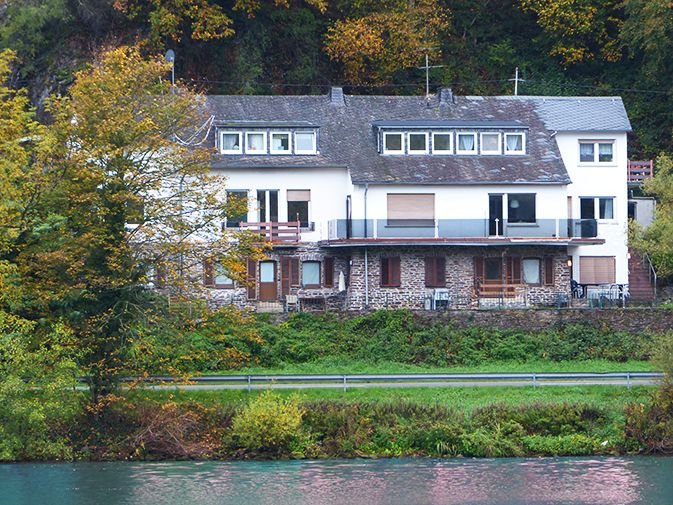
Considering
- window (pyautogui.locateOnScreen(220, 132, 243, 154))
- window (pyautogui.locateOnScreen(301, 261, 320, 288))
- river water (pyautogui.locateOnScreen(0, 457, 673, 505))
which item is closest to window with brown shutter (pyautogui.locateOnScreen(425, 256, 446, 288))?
window (pyautogui.locateOnScreen(301, 261, 320, 288))

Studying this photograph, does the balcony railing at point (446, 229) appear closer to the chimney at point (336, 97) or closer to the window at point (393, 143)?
the window at point (393, 143)

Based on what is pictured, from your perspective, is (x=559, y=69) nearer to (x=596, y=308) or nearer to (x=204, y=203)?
(x=596, y=308)

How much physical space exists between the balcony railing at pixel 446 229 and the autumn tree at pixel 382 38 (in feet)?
43.2

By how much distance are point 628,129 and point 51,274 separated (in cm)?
2991

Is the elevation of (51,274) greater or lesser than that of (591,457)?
greater

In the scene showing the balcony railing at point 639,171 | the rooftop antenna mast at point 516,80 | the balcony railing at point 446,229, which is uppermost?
the rooftop antenna mast at point 516,80

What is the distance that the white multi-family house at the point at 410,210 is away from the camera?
6091 cm

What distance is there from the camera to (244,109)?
64000mm

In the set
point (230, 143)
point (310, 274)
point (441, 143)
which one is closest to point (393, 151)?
point (441, 143)

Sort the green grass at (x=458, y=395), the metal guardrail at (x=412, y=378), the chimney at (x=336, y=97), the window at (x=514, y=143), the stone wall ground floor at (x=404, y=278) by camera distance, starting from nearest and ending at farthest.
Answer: the green grass at (x=458, y=395) < the metal guardrail at (x=412, y=378) < the stone wall ground floor at (x=404, y=278) < the window at (x=514, y=143) < the chimney at (x=336, y=97)

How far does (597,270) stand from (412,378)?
1812cm

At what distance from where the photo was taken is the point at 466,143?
6359 centimetres

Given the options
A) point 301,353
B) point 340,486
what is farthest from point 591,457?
point 301,353

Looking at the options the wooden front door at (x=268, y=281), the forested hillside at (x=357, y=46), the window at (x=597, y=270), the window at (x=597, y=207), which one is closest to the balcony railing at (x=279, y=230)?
the wooden front door at (x=268, y=281)
